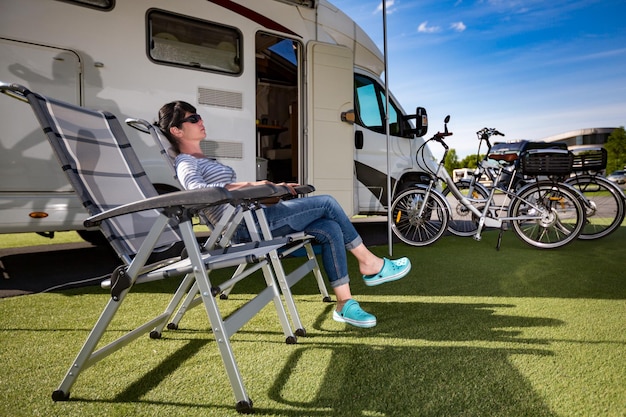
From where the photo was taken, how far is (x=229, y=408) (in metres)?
1.40

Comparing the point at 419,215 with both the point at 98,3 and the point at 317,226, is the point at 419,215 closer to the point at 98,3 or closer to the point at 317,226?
the point at 317,226

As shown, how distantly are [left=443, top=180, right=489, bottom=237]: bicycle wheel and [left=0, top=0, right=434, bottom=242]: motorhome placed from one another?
65cm

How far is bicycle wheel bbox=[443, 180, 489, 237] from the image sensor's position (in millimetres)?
4811

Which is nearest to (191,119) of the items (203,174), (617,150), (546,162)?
(203,174)

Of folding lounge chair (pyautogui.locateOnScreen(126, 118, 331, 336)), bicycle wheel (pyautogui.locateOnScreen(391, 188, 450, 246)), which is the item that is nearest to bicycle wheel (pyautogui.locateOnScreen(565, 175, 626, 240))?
bicycle wheel (pyautogui.locateOnScreen(391, 188, 450, 246))

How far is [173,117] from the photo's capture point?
7.32ft

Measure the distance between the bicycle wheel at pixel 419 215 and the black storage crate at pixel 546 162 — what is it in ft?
2.86

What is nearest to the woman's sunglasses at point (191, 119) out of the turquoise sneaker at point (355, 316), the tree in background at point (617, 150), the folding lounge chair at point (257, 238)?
the folding lounge chair at point (257, 238)

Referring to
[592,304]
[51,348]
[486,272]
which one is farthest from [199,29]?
[592,304]

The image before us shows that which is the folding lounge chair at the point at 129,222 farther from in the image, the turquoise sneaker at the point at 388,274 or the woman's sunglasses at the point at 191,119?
the turquoise sneaker at the point at 388,274

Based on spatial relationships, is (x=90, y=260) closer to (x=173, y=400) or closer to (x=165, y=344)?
(x=165, y=344)

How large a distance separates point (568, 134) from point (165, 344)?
78.9 meters

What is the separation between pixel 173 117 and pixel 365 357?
4.93 ft

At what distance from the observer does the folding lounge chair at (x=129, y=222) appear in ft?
4.58
